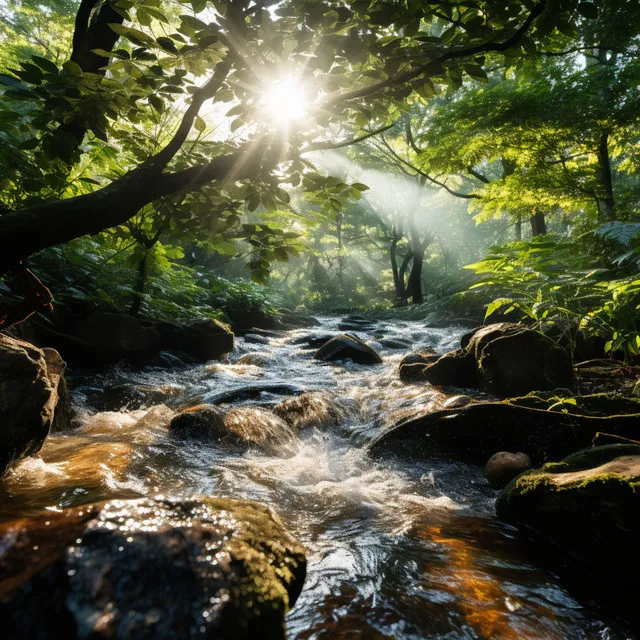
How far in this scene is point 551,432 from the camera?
10.7 ft

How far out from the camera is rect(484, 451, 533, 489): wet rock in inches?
118

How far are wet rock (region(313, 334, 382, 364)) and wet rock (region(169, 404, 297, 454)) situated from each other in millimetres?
4530

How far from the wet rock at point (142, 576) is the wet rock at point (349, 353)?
7.57 metres

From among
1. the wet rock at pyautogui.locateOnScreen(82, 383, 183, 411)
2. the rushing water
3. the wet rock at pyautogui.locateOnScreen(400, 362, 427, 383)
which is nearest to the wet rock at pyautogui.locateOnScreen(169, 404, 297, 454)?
the rushing water

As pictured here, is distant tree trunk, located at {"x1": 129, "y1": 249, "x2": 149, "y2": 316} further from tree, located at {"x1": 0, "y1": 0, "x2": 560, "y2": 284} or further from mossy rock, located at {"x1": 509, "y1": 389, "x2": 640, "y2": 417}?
mossy rock, located at {"x1": 509, "y1": 389, "x2": 640, "y2": 417}

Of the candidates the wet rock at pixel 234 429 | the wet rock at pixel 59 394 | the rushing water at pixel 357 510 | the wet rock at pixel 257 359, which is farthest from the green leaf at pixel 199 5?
the wet rock at pixel 257 359

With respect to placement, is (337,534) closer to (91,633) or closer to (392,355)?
(91,633)

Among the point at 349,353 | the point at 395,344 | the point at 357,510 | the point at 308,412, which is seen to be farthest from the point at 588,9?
the point at 395,344

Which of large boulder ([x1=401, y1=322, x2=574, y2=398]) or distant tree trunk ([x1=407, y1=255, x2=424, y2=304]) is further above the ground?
distant tree trunk ([x1=407, y1=255, x2=424, y2=304])

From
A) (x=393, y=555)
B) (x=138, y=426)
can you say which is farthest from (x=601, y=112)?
(x=138, y=426)

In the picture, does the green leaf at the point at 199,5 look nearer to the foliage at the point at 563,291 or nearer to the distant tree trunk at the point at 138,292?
the foliage at the point at 563,291

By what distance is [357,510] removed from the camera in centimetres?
270

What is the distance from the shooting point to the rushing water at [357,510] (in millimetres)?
1612

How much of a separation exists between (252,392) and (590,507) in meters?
4.41
